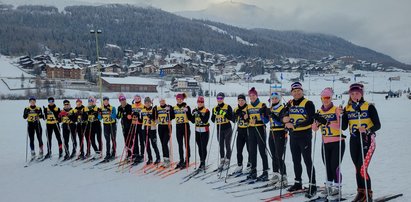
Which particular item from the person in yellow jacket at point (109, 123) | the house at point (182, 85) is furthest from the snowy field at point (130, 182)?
the house at point (182, 85)

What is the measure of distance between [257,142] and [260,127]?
346 millimetres

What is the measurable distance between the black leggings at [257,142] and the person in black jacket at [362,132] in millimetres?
1960

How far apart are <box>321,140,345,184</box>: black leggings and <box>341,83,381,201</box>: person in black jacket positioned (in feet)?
0.85

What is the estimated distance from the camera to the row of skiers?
4.98 metres

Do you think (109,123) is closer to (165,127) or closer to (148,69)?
(165,127)

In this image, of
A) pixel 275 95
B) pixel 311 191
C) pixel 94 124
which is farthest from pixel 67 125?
pixel 311 191

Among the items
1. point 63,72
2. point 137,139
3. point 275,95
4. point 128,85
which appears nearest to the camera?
point 275,95

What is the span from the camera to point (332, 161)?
5.22m

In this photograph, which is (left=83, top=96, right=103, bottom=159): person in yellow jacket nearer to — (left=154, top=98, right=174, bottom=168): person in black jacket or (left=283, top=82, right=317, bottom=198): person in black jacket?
(left=154, top=98, right=174, bottom=168): person in black jacket

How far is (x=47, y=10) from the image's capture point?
16788cm

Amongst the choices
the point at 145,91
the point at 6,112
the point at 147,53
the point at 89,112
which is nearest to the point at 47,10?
the point at 147,53

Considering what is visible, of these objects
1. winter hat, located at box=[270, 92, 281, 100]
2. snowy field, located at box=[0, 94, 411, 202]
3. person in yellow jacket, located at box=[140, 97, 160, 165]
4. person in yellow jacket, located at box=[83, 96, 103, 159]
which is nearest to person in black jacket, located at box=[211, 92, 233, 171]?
snowy field, located at box=[0, 94, 411, 202]

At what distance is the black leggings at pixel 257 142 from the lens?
22.1ft

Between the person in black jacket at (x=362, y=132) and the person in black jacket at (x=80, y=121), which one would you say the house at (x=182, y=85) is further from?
the person in black jacket at (x=362, y=132)
